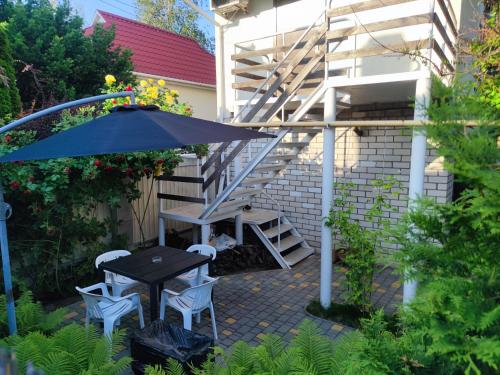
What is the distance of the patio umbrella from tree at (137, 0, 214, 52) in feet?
62.3

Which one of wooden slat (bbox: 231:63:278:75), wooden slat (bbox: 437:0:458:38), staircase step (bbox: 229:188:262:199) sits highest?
wooden slat (bbox: 437:0:458:38)

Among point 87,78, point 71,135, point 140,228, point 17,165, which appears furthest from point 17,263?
point 87,78

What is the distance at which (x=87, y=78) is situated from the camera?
822 cm

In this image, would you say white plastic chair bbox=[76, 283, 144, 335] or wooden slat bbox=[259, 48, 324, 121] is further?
wooden slat bbox=[259, 48, 324, 121]

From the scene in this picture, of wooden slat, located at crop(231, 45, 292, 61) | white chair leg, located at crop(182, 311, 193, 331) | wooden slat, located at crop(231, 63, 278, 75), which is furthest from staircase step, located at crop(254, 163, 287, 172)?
white chair leg, located at crop(182, 311, 193, 331)

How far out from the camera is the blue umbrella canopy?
8.77 ft

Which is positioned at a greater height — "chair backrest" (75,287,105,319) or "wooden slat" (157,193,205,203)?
"wooden slat" (157,193,205,203)

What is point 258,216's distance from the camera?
262 inches

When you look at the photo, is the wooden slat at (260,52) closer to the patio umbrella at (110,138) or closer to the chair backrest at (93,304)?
the patio umbrella at (110,138)

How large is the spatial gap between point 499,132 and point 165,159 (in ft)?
15.4

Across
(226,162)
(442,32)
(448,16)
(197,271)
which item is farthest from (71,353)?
(448,16)

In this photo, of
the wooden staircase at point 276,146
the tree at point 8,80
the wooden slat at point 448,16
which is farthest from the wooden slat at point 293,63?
the tree at point 8,80

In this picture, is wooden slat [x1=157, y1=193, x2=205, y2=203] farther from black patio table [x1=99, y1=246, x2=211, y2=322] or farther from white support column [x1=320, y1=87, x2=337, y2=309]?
white support column [x1=320, y1=87, x2=337, y2=309]

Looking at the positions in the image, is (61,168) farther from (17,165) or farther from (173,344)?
(173,344)
